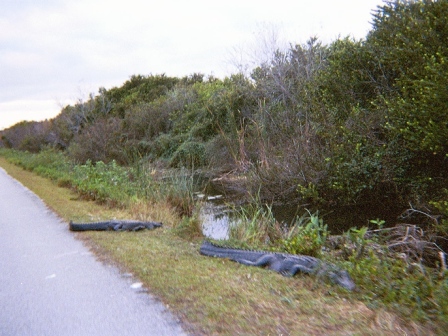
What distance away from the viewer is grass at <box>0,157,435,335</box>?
14.2 feet

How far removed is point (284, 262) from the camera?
6.46 metres

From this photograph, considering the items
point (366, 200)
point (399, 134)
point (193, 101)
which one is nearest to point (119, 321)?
point (399, 134)

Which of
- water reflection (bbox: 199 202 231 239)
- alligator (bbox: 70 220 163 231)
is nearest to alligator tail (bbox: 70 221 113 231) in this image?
alligator (bbox: 70 220 163 231)

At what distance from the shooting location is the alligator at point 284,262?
5.71 m

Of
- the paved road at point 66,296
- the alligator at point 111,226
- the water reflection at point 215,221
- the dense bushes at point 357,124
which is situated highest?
the dense bushes at point 357,124

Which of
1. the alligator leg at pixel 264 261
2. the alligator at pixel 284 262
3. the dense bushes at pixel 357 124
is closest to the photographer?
the alligator at pixel 284 262

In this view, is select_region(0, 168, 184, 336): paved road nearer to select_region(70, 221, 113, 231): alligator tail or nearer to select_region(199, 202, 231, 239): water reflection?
select_region(70, 221, 113, 231): alligator tail

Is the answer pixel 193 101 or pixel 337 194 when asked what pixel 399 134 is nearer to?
pixel 337 194

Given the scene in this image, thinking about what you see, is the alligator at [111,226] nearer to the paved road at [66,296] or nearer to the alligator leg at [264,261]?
the paved road at [66,296]

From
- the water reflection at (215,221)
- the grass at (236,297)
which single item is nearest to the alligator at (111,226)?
the grass at (236,297)

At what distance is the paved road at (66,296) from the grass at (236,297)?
243 mm

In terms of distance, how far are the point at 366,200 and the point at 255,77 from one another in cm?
1134

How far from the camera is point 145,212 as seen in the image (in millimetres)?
11109

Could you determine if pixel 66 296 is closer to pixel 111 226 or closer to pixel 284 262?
pixel 284 262
